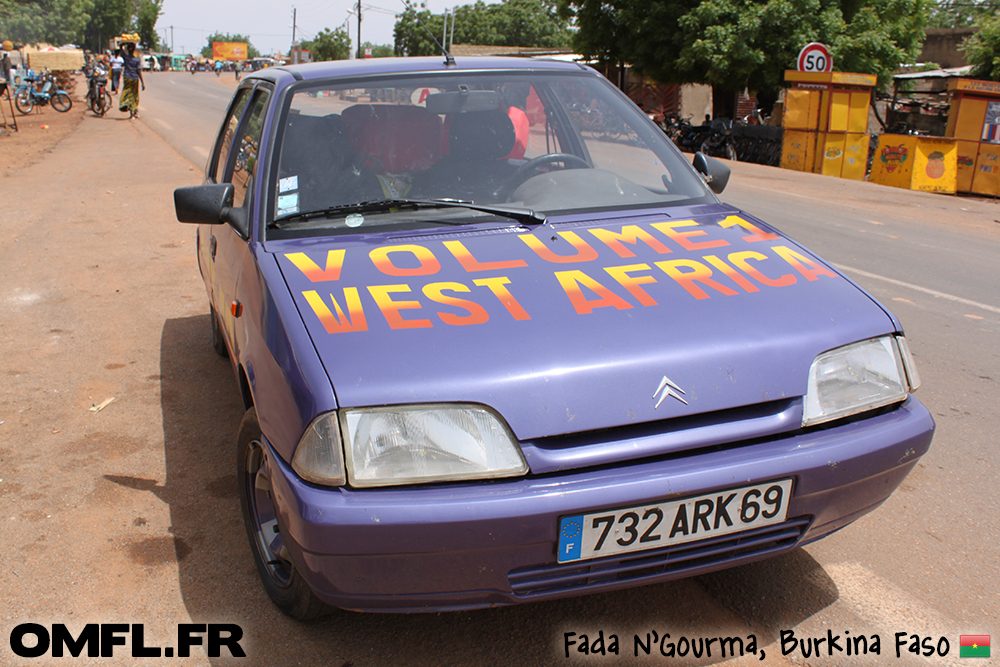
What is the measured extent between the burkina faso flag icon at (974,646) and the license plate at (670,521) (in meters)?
0.79

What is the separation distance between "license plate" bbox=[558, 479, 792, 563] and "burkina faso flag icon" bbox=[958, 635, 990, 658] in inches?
31.0

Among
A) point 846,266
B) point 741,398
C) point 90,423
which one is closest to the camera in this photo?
point 741,398

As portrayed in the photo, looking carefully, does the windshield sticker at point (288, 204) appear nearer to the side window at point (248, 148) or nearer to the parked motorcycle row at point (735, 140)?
the side window at point (248, 148)

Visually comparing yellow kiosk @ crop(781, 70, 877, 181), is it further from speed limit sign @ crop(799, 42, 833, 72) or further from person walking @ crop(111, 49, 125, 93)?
person walking @ crop(111, 49, 125, 93)

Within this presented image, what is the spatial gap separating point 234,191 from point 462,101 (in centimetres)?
93

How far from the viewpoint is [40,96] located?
23.7 m

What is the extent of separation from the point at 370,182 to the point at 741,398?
58.9 inches

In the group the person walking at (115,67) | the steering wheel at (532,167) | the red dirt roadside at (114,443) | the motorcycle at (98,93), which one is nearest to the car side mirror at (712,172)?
the steering wheel at (532,167)

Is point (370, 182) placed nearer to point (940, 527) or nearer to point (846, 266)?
point (940, 527)

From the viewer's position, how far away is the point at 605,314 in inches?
82.3

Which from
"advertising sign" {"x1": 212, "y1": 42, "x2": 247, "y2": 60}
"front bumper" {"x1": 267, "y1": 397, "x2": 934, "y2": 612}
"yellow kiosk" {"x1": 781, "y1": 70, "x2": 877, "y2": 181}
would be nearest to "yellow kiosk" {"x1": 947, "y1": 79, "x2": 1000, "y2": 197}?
"yellow kiosk" {"x1": 781, "y1": 70, "x2": 877, "y2": 181}

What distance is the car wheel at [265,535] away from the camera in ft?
7.32

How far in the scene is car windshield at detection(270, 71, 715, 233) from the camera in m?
2.72

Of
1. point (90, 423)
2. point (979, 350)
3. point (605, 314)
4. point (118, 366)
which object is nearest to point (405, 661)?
point (605, 314)
